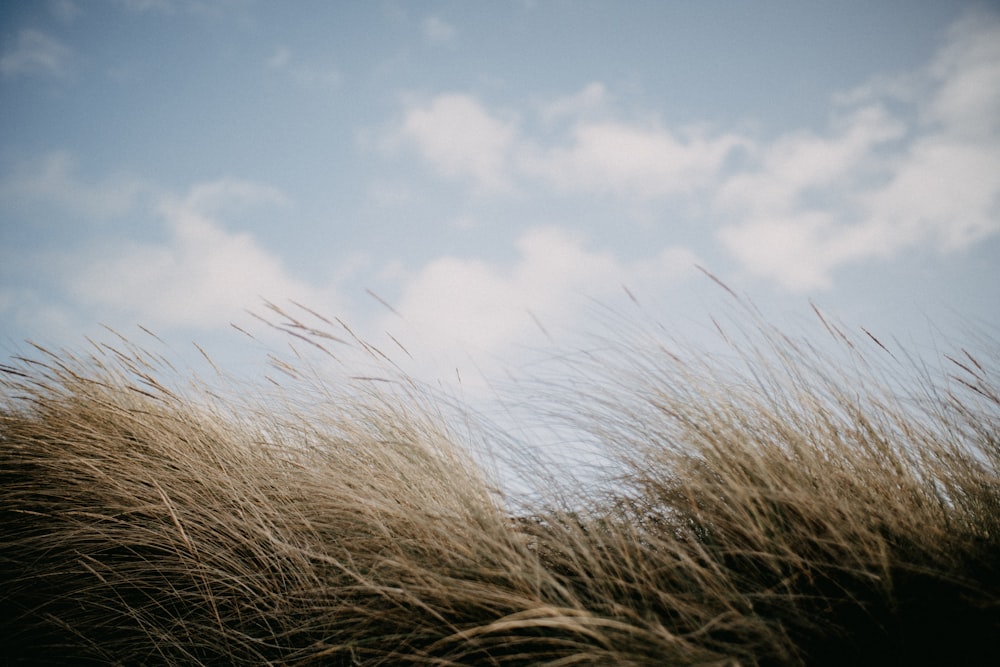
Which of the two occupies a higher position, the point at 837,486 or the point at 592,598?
the point at 837,486

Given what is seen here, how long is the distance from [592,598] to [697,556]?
0.91ft

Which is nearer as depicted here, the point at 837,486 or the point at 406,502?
the point at 837,486

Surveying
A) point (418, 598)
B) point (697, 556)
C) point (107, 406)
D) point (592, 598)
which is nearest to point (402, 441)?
point (418, 598)

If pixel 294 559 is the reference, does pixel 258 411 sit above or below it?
above

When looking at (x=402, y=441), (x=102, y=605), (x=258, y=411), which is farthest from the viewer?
(x=258, y=411)

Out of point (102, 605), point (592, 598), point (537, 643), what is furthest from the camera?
point (102, 605)

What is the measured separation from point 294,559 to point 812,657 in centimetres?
125

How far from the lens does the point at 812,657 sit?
0.90 meters

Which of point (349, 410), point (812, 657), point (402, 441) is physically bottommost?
point (812, 657)

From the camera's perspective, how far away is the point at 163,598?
54.0 inches

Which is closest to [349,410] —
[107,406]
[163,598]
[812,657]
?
[163,598]

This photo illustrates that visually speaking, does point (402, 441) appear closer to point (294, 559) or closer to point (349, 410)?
point (349, 410)

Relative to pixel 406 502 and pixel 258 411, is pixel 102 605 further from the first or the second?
pixel 258 411

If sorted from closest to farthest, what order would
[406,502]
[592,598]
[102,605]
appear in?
1. [592,598]
2. [102,605]
3. [406,502]
